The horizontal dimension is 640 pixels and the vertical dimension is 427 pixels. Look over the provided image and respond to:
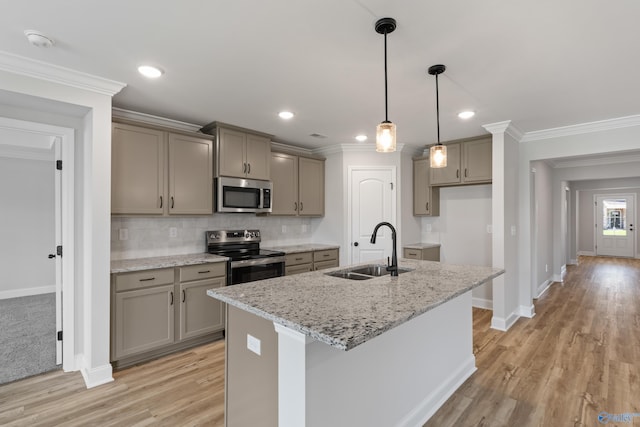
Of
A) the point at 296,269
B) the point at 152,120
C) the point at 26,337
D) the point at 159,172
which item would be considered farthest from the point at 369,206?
the point at 26,337

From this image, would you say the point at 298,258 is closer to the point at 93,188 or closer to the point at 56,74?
the point at 93,188

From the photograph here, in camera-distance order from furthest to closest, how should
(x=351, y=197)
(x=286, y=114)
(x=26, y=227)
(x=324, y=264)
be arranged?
A: 1. (x=26, y=227)
2. (x=351, y=197)
3. (x=324, y=264)
4. (x=286, y=114)

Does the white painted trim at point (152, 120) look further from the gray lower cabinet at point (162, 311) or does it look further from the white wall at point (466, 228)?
the white wall at point (466, 228)

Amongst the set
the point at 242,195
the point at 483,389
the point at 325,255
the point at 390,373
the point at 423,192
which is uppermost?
the point at 423,192

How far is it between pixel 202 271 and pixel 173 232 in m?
0.69

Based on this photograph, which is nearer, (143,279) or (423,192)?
(143,279)

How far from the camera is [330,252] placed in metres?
4.64

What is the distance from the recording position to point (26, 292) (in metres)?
5.13

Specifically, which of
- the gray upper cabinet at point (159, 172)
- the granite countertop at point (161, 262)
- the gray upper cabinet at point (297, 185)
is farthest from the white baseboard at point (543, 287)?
the gray upper cabinet at point (159, 172)

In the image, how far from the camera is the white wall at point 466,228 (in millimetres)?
4578

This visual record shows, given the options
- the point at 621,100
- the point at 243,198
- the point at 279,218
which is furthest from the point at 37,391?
the point at 621,100

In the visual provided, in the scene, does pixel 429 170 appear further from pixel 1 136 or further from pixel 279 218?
pixel 1 136

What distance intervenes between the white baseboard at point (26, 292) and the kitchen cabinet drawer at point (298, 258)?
433cm

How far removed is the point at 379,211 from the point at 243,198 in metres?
2.02
